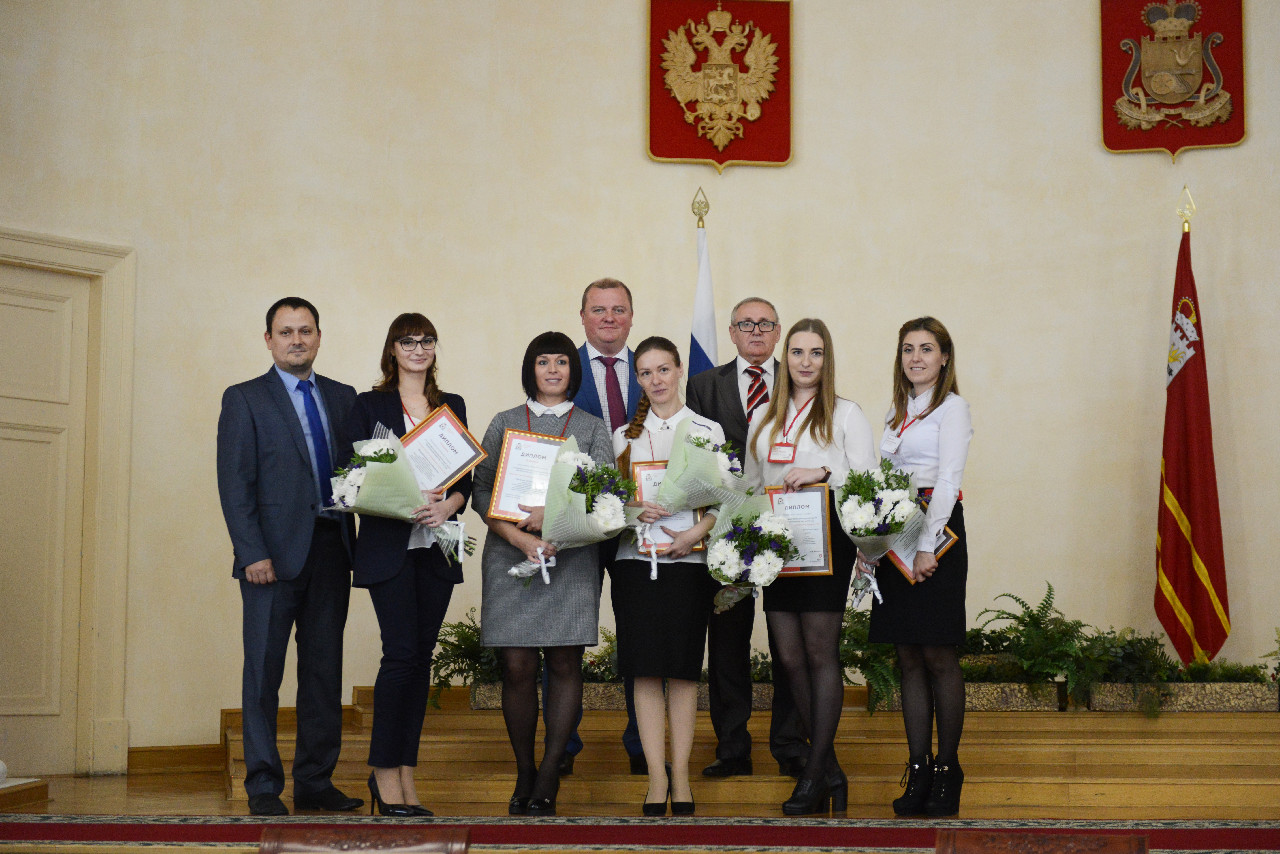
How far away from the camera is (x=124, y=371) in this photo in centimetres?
553

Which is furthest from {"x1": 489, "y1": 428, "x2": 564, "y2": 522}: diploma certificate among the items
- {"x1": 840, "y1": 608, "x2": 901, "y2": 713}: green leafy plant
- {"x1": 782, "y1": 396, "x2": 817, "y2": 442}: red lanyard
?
{"x1": 840, "y1": 608, "x2": 901, "y2": 713}: green leafy plant

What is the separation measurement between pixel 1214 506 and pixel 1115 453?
1.91 feet

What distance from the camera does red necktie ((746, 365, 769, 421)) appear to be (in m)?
4.38

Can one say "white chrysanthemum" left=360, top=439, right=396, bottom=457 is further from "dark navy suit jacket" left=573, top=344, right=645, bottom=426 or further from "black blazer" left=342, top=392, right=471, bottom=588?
"dark navy suit jacket" left=573, top=344, right=645, bottom=426

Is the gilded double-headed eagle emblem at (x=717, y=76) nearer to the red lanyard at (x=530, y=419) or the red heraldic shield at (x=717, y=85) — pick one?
the red heraldic shield at (x=717, y=85)

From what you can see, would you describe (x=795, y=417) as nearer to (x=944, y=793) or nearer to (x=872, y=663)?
(x=944, y=793)

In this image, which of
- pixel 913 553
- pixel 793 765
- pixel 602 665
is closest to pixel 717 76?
pixel 602 665

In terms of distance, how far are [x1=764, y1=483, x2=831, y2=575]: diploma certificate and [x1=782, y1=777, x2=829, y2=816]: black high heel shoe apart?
2.09ft

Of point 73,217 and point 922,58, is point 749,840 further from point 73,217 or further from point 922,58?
point 922,58

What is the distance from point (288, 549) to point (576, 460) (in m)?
0.99

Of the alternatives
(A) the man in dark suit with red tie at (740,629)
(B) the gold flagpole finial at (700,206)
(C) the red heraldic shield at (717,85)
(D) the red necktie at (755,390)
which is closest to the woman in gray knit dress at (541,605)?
(A) the man in dark suit with red tie at (740,629)

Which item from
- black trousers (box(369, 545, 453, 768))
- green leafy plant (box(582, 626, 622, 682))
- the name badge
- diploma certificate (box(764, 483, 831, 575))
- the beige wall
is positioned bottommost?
green leafy plant (box(582, 626, 622, 682))

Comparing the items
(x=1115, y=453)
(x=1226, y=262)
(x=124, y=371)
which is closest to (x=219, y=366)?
(x=124, y=371)

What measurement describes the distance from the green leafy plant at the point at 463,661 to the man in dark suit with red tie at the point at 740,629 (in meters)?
1.24
